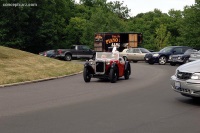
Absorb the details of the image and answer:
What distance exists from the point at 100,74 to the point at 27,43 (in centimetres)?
4241

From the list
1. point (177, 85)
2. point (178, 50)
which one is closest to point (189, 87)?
point (177, 85)

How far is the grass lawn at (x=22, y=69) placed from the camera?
53.8ft

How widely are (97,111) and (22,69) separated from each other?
1155cm

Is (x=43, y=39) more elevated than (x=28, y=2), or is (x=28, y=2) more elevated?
(x=28, y=2)

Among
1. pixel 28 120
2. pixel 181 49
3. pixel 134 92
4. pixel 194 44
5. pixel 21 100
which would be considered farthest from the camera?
pixel 194 44

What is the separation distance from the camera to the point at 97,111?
8.76 m

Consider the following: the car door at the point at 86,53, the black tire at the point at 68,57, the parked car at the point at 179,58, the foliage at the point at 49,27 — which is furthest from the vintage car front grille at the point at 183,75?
the foliage at the point at 49,27

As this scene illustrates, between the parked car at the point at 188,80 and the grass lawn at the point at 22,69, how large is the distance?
25.2ft

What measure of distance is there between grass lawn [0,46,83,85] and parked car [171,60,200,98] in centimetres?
767

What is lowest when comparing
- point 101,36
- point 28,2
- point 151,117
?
point 151,117

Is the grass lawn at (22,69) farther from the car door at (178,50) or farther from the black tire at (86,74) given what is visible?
the car door at (178,50)

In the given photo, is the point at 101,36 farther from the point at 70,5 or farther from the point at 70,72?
the point at 70,5

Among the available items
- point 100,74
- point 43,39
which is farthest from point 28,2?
point 100,74

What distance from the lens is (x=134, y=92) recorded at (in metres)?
12.4
